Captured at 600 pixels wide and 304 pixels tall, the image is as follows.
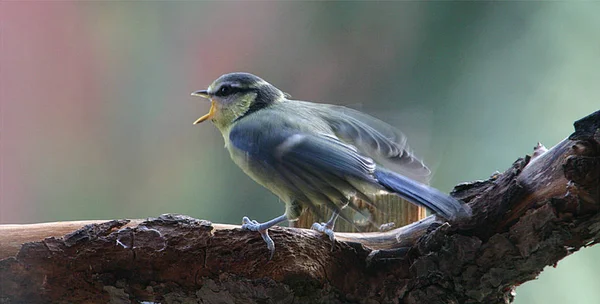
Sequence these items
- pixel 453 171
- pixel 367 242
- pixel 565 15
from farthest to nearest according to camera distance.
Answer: pixel 565 15, pixel 453 171, pixel 367 242

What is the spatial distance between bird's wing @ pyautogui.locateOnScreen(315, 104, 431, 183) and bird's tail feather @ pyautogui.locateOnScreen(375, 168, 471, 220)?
4.1 inches

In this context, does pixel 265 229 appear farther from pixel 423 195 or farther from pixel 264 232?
pixel 423 195

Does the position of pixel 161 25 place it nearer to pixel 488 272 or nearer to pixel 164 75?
pixel 164 75

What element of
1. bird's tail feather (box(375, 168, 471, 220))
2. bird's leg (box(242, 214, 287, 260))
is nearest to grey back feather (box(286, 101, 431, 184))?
bird's tail feather (box(375, 168, 471, 220))

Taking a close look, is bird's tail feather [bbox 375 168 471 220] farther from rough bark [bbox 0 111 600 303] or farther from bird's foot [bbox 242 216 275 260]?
bird's foot [bbox 242 216 275 260]

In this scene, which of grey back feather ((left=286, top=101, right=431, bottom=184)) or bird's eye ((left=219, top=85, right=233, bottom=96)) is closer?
grey back feather ((left=286, top=101, right=431, bottom=184))

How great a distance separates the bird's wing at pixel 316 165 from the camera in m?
0.78

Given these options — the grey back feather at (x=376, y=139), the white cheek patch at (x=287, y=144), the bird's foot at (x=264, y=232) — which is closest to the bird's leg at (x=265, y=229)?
the bird's foot at (x=264, y=232)

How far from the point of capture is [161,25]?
1.30 meters

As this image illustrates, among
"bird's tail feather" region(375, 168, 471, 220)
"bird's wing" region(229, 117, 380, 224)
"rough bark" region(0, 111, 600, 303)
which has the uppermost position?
"bird's wing" region(229, 117, 380, 224)

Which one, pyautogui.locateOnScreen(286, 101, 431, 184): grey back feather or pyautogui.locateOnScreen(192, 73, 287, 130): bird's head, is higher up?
pyautogui.locateOnScreen(192, 73, 287, 130): bird's head

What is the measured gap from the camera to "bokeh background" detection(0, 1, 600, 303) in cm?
113

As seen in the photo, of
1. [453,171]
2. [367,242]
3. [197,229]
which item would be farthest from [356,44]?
[197,229]

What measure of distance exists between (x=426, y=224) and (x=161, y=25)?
835 millimetres
